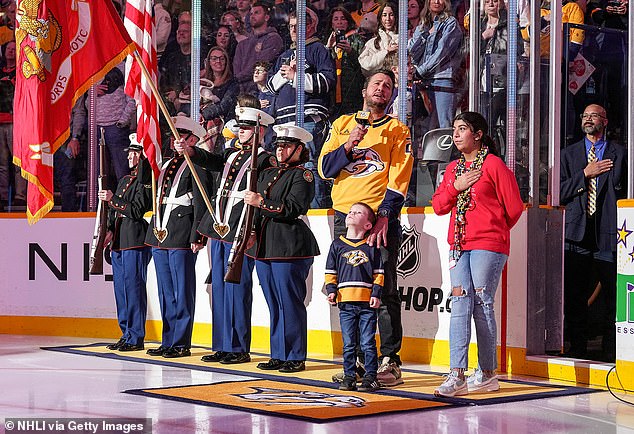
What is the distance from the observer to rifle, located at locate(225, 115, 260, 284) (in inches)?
348

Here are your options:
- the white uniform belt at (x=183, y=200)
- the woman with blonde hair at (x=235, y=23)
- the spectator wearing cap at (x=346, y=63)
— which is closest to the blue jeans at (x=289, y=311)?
the white uniform belt at (x=183, y=200)

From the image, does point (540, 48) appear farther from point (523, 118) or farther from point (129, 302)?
point (129, 302)

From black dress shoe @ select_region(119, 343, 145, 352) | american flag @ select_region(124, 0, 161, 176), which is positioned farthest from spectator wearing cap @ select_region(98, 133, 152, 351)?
american flag @ select_region(124, 0, 161, 176)

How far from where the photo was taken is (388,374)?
7.98m

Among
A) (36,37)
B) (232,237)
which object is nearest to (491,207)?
(232,237)

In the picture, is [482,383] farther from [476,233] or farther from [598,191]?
[598,191]

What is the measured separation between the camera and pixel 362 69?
37.6ft

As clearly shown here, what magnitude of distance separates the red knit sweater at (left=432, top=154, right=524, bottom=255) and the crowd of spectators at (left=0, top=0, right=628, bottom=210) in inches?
60.0

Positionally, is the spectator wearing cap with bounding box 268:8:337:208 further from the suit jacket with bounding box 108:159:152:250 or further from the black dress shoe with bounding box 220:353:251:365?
the black dress shoe with bounding box 220:353:251:365

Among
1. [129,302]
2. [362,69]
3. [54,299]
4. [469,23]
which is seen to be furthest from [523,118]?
[54,299]

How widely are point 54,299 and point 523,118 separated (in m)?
5.38

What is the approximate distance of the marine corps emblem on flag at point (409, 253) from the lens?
9570 millimetres

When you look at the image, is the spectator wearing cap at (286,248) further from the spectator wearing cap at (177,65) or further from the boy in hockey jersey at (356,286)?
the spectator wearing cap at (177,65)

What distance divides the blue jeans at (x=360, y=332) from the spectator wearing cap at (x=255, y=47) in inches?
205
